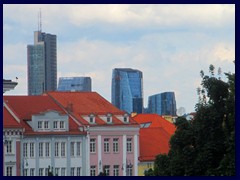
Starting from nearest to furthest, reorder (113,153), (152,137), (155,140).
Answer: (113,153) → (152,137) → (155,140)

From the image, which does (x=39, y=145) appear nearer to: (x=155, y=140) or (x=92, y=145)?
(x=92, y=145)

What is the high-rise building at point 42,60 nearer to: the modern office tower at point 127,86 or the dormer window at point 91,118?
the modern office tower at point 127,86

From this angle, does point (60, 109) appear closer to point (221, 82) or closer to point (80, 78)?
point (221, 82)

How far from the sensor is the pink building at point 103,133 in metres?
3.44

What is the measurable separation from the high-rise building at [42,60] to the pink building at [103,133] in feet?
1.96

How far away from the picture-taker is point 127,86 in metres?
2.39

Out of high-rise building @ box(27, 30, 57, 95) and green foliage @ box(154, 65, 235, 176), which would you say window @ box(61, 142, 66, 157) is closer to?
green foliage @ box(154, 65, 235, 176)

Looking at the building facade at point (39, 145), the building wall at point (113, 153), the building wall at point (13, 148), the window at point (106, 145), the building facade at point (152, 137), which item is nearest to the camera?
the building wall at point (13, 148)

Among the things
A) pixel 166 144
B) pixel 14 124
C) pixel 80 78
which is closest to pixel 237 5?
pixel 80 78

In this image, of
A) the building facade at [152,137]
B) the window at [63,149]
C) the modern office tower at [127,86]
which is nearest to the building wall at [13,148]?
the window at [63,149]

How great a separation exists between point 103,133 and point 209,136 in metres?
0.87

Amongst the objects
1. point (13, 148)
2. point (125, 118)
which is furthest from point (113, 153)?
point (13, 148)

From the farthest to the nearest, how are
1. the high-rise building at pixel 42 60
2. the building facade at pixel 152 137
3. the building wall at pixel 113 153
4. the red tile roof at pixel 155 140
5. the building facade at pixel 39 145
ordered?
the red tile roof at pixel 155 140 < the building facade at pixel 152 137 < the building wall at pixel 113 153 < the building facade at pixel 39 145 < the high-rise building at pixel 42 60
